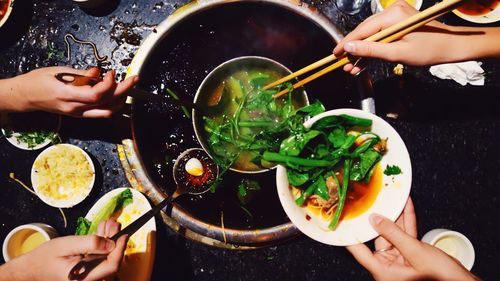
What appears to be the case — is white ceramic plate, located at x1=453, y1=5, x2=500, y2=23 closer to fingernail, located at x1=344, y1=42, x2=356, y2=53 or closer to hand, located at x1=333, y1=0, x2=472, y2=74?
hand, located at x1=333, y1=0, x2=472, y2=74

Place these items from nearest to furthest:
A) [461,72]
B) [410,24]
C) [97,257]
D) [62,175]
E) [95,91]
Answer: [410,24], [97,257], [95,91], [62,175], [461,72]

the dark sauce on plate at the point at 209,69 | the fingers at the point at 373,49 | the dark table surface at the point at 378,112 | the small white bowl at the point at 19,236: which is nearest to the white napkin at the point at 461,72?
the dark table surface at the point at 378,112

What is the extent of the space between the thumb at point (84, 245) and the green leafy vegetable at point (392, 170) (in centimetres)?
174

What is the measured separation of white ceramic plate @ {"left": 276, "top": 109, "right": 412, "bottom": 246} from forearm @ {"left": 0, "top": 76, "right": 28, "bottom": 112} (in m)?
1.91

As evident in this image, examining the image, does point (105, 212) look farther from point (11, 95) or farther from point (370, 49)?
point (370, 49)

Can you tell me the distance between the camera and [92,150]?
2916 millimetres

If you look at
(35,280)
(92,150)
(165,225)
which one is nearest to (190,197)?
(165,225)

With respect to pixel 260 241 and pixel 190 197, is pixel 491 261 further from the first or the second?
pixel 190 197

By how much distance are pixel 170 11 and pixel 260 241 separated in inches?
80.5

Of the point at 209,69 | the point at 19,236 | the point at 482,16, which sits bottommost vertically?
the point at 19,236

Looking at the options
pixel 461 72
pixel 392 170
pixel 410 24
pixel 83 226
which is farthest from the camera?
pixel 461 72

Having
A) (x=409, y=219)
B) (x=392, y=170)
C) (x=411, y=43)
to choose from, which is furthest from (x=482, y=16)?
(x=409, y=219)

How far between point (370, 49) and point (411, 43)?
301 millimetres

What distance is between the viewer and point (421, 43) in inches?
86.1
